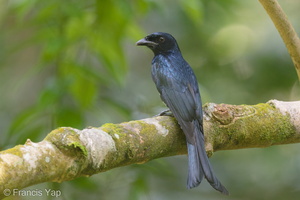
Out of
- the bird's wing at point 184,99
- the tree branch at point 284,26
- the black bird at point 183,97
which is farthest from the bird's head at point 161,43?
the tree branch at point 284,26

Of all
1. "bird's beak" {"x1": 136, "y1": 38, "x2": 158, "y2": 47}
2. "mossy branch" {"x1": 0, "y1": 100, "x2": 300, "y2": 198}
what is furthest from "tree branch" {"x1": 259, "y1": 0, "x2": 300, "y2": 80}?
"bird's beak" {"x1": 136, "y1": 38, "x2": 158, "y2": 47}

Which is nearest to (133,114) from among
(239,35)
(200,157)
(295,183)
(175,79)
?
(175,79)

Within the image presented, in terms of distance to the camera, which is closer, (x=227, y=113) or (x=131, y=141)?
(x=131, y=141)

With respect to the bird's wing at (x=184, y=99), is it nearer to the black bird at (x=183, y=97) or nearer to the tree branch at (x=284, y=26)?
the black bird at (x=183, y=97)

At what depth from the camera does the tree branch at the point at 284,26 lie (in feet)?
9.59

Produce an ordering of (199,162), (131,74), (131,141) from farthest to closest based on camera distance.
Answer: (131,74) < (199,162) < (131,141)

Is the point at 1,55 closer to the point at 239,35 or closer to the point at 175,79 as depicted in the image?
the point at 175,79

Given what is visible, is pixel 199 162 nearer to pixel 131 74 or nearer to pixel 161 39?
pixel 161 39

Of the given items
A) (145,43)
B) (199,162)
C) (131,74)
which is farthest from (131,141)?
(131,74)

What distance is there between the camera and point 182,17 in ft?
18.8

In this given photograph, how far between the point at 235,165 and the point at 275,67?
119 cm

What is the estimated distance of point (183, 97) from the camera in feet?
11.0

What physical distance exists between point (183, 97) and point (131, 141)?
105cm

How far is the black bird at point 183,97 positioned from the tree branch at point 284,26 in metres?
0.71
